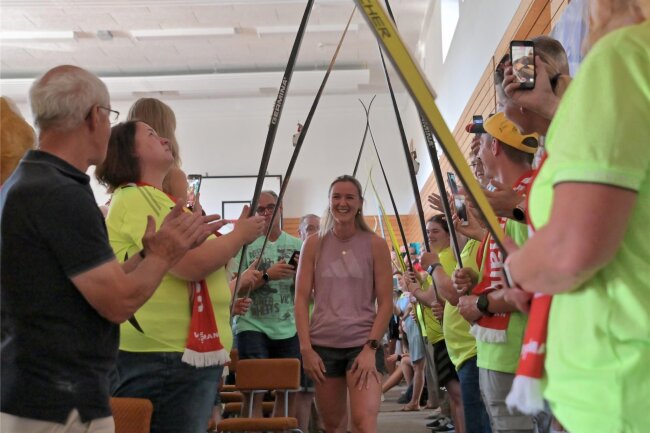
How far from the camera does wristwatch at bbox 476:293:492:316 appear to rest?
2.58 metres

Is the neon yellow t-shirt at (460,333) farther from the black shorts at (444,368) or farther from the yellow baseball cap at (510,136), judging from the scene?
the black shorts at (444,368)

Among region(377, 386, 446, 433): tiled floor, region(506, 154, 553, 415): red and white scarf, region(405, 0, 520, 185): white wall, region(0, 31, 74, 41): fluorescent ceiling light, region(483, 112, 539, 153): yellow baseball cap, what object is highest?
region(0, 31, 74, 41): fluorescent ceiling light

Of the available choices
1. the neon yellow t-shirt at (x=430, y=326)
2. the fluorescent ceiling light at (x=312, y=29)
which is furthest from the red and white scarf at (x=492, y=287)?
the fluorescent ceiling light at (x=312, y=29)

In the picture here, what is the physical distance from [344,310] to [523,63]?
207cm

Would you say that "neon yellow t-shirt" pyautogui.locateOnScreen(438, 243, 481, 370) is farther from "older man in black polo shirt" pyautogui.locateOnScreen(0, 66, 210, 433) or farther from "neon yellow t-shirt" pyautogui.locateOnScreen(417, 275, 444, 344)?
→ "older man in black polo shirt" pyautogui.locateOnScreen(0, 66, 210, 433)

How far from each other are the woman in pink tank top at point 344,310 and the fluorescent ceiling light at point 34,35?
33.6ft

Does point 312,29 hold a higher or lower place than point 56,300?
higher

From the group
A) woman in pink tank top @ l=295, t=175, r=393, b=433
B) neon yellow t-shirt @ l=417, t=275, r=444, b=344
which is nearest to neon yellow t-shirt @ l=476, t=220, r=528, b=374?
woman in pink tank top @ l=295, t=175, r=393, b=433

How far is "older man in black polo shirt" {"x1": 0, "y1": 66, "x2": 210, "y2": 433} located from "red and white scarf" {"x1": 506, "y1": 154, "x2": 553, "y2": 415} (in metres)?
0.86

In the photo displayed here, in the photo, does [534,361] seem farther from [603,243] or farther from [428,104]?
[428,104]

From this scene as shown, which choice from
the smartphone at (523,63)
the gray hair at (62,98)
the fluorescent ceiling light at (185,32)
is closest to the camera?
the gray hair at (62,98)

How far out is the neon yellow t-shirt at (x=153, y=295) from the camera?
2.32 m

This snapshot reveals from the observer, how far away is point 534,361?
4.04 feet

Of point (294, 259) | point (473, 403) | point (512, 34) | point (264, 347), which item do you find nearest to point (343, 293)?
point (473, 403)
